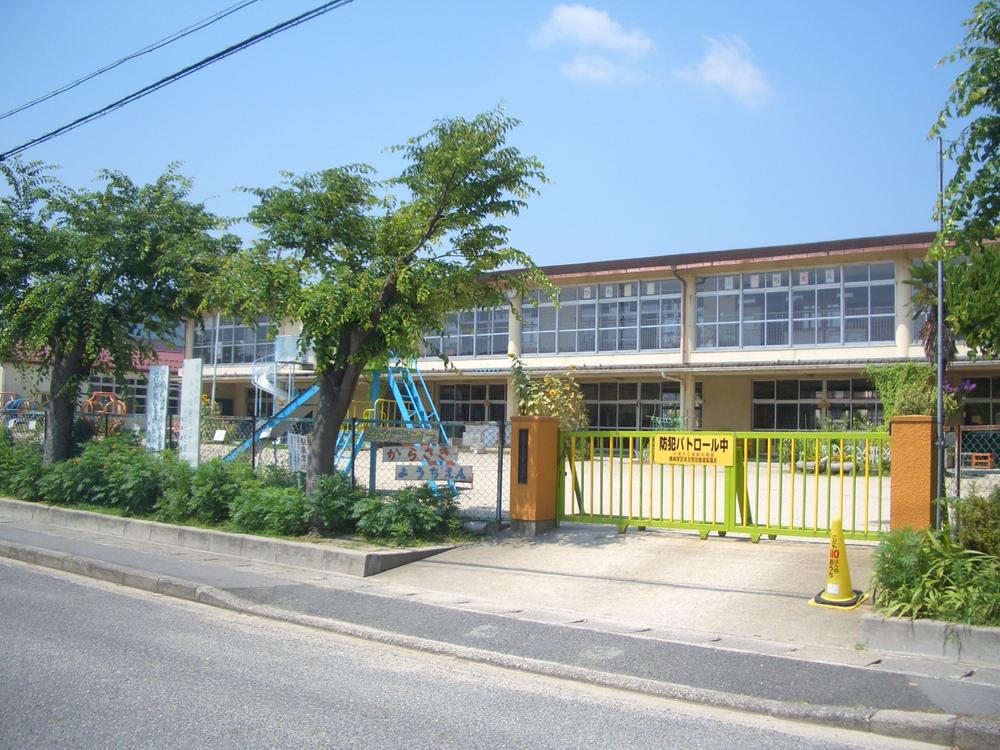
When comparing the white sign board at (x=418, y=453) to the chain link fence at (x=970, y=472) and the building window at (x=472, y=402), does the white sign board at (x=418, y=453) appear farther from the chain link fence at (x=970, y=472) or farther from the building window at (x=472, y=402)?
the building window at (x=472, y=402)

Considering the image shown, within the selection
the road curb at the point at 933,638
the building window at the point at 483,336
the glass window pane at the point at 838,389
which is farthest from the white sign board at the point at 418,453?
the building window at the point at 483,336

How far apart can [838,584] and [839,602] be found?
0.18m

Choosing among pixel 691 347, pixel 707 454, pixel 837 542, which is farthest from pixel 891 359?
pixel 837 542

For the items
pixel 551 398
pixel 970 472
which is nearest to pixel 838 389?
pixel 551 398

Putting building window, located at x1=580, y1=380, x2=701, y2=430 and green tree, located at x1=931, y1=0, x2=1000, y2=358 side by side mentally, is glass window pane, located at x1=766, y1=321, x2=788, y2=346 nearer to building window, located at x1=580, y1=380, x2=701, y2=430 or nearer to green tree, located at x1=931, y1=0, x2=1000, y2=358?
building window, located at x1=580, y1=380, x2=701, y2=430

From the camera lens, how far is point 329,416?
1256cm

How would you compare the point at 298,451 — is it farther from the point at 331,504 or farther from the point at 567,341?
the point at 567,341

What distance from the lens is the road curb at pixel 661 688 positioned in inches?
219

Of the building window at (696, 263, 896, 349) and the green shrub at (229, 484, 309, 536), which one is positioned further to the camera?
the building window at (696, 263, 896, 349)

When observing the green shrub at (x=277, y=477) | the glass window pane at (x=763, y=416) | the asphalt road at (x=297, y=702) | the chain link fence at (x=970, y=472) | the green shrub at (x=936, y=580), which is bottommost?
the asphalt road at (x=297, y=702)

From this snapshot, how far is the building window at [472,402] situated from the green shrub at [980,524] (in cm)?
3121

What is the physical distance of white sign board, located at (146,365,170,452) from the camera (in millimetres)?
16094

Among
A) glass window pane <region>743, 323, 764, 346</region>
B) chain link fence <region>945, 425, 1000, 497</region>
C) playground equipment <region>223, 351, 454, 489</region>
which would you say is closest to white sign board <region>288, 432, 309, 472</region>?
playground equipment <region>223, 351, 454, 489</region>

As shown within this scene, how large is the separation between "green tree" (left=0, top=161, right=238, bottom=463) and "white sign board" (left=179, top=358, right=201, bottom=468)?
70.5 inches
